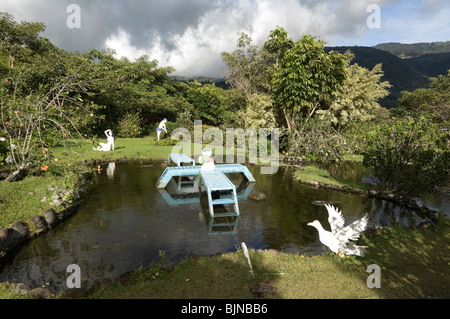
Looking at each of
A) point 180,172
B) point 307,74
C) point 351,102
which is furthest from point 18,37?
point 351,102

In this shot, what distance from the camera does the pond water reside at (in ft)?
23.6

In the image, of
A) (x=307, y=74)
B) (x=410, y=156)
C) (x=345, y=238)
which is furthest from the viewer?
(x=307, y=74)

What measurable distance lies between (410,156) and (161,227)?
1103cm

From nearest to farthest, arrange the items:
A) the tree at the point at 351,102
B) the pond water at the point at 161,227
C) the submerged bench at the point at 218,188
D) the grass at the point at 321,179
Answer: the pond water at the point at 161,227, the submerged bench at the point at 218,188, the grass at the point at 321,179, the tree at the point at 351,102

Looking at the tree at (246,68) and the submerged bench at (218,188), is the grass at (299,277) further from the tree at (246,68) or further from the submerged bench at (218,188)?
the tree at (246,68)

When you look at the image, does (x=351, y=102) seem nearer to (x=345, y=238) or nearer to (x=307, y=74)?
(x=307, y=74)

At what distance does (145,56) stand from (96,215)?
34030mm

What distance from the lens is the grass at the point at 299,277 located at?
5.30m

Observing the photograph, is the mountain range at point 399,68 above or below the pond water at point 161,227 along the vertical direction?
above

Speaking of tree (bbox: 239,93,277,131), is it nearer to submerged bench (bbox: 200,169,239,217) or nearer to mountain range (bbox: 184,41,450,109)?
submerged bench (bbox: 200,169,239,217)

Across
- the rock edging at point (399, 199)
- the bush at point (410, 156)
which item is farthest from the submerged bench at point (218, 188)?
the bush at point (410, 156)

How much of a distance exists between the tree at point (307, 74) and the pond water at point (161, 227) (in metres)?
10.0

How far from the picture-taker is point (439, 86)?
37969 mm

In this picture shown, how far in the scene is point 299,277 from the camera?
233 inches
